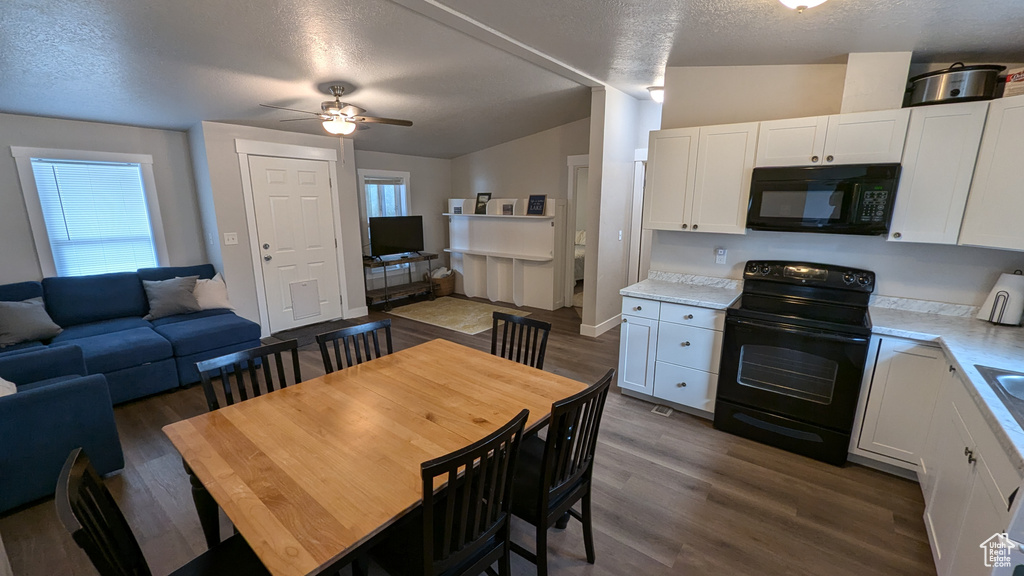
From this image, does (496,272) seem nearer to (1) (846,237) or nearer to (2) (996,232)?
(1) (846,237)

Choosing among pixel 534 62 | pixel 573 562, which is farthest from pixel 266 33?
pixel 573 562

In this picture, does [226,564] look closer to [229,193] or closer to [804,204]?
[804,204]

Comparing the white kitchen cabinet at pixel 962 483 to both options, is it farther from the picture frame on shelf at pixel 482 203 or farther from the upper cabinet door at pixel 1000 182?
the picture frame on shelf at pixel 482 203

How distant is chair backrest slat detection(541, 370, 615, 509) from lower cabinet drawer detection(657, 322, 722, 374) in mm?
1519

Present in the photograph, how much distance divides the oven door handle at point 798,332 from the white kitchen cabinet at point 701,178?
700 millimetres

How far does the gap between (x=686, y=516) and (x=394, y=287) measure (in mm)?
5315

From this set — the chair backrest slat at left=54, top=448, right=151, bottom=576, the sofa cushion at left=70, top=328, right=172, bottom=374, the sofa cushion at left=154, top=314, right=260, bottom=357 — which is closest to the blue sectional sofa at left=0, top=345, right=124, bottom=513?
the sofa cushion at left=70, top=328, right=172, bottom=374

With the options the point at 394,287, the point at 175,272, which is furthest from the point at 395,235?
the point at 175,272

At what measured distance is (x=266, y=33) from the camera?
95.7 inches

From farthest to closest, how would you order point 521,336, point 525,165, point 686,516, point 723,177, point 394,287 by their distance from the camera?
1. point 394,287
2. point 525,165
3. point 723,177
4. point 521,336
5. point 686,516

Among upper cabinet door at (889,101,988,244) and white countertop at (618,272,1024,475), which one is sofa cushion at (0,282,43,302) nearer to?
white countertop at (618,272,1024,475)

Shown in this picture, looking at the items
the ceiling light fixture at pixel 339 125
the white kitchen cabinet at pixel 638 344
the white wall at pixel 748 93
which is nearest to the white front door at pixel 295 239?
the ceiling light fixture at pixel 339 125

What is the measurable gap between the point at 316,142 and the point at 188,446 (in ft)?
14.0

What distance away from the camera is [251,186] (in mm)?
4293
